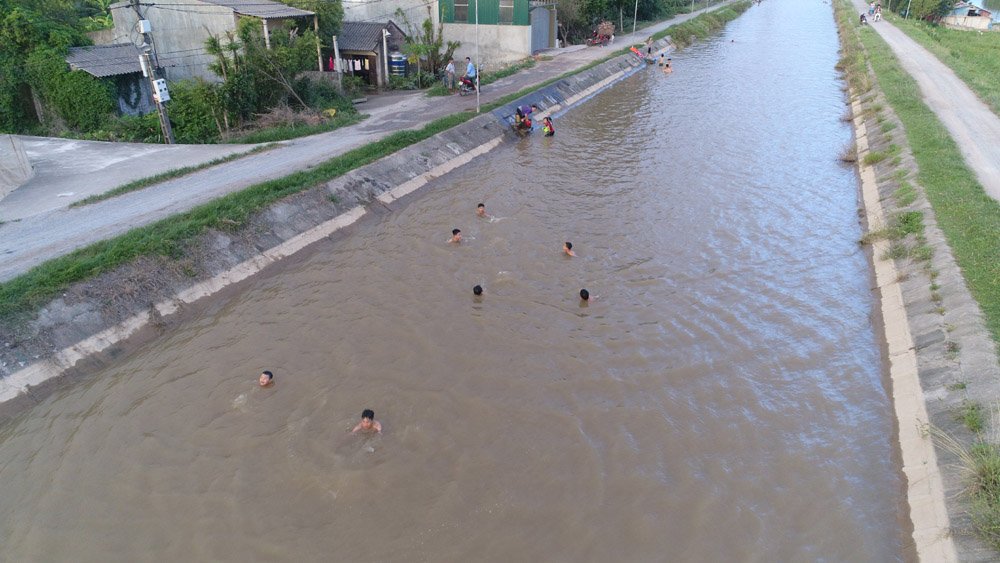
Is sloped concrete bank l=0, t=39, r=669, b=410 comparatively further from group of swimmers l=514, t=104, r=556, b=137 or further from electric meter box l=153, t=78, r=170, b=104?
electric meter box l=153, t=78, r=170, b=104

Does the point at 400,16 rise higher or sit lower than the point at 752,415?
higher

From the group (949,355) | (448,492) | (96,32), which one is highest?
(96,32)

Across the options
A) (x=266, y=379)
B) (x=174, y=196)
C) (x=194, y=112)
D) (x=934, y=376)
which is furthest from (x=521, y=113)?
(x=934, y=376)

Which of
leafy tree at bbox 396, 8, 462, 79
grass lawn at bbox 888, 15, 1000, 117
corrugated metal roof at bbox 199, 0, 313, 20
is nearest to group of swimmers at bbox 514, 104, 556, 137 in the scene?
leafy tree at bbox 396, 8, 462, 79

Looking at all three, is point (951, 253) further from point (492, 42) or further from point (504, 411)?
point (492, 42)

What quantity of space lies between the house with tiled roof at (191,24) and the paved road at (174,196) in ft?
18.1

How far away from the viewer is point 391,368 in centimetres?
1109

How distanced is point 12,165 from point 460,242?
543 inches

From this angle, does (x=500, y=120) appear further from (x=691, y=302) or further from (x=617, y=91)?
(x=691, y=302)

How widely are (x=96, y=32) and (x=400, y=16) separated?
48.3 feet

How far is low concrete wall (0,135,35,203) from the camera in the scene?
17734 millimetres

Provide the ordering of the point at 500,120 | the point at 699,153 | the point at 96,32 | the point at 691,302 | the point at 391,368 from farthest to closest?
the point at 96,32 → the point at 500,120 → the point at 699,153 → the point at 691,302 → the point at 391,368

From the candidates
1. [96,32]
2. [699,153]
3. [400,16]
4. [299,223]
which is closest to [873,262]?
[699,153]

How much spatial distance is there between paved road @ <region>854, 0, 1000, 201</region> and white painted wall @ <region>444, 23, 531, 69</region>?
20.8 metres
